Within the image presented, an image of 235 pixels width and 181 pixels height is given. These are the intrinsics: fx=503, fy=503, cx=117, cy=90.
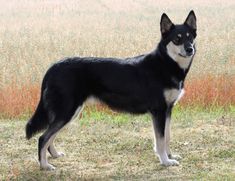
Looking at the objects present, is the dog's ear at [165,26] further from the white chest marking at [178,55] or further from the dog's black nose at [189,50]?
the dog's black nose at [189,50]

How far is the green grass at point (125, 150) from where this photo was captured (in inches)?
197

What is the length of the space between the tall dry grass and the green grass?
92 cm

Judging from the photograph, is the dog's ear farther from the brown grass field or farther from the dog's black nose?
the brown grass field

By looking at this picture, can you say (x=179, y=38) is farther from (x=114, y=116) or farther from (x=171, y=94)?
(x=114, y=116)

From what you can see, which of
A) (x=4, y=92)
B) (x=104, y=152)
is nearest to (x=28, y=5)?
(x=4, y=92)

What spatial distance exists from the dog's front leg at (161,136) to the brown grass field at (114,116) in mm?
105

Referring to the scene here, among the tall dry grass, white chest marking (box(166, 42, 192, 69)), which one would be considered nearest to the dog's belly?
white chest marking (box(166, 42, 192, 69))

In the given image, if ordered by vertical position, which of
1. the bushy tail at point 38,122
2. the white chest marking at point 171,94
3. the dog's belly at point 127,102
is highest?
the white chest marking at point 171,94

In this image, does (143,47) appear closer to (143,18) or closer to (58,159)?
(58,159)

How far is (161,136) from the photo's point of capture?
524 centimetres

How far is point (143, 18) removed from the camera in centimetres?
1866

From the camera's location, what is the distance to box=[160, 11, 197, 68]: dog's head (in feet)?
16.8

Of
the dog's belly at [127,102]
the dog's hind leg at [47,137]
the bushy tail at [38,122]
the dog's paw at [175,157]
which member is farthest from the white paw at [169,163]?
the bushy tail at [38,122]

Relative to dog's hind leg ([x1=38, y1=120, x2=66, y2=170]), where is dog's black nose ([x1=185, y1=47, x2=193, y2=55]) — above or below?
above
